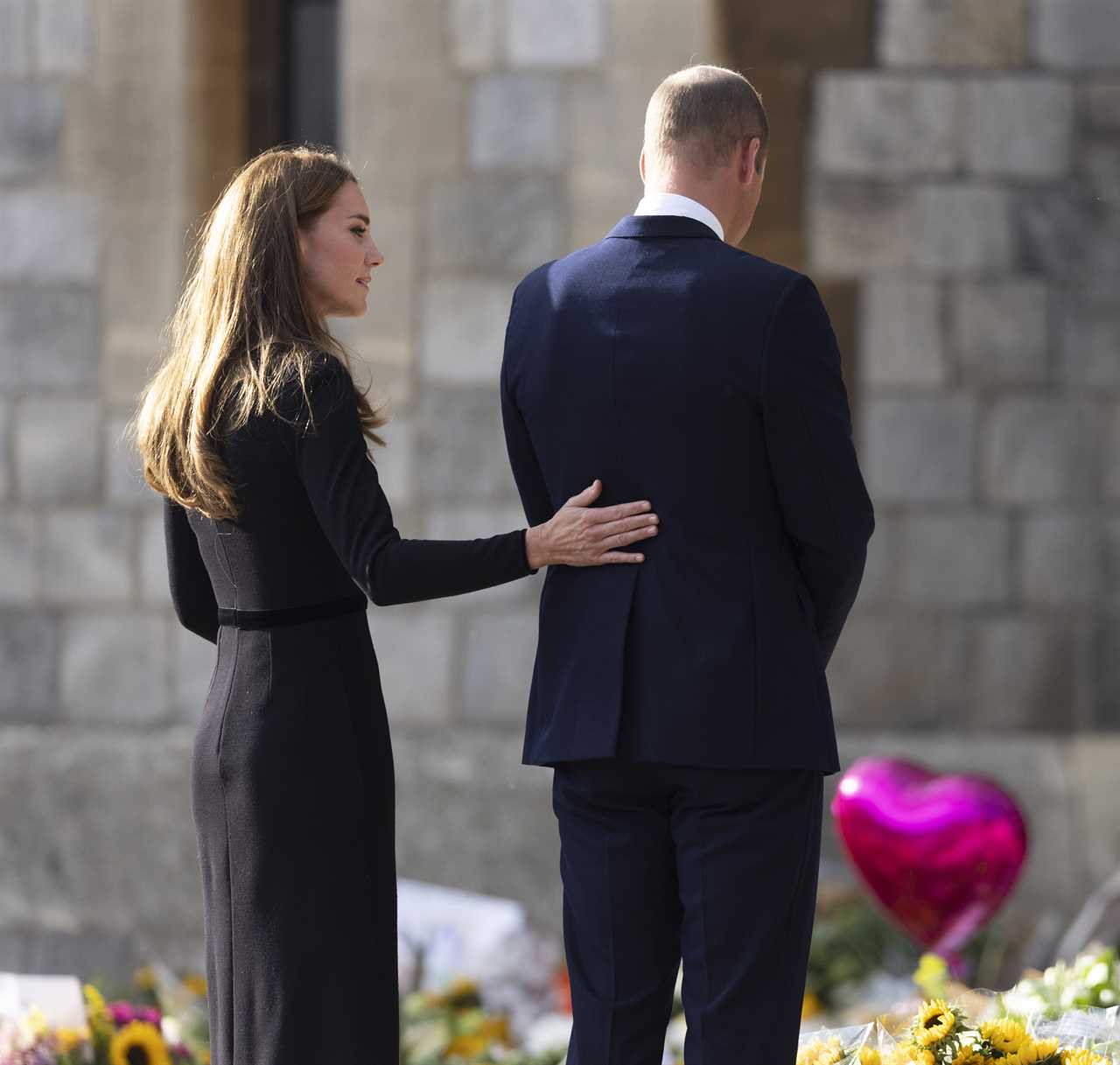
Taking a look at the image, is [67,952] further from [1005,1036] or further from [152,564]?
[1005,1036]

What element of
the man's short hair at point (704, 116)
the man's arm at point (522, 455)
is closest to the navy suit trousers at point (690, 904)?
the man's arm at point (522, 455)

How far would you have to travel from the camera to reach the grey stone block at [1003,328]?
17.3 feet

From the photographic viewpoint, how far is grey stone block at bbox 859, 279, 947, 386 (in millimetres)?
5324

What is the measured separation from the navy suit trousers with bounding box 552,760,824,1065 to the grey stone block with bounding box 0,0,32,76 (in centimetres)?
419

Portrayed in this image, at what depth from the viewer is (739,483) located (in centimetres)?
218

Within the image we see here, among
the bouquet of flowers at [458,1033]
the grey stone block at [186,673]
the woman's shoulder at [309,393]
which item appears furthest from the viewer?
the grey stone block at [186,673]

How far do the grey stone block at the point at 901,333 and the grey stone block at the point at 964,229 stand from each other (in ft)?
0.30

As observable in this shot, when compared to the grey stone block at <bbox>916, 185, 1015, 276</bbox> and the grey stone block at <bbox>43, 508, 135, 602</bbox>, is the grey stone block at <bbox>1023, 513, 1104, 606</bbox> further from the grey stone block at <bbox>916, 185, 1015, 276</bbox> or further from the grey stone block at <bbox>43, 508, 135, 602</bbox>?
the grey stone block at <bbox>43, 508, 135, 602</bbox>

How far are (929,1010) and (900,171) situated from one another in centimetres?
335

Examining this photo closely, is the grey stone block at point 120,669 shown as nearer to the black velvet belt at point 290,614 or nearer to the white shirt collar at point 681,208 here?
the black velvet belt at point 290,614

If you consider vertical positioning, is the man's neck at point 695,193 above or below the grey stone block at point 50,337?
above

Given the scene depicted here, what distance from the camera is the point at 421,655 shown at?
17.9ft

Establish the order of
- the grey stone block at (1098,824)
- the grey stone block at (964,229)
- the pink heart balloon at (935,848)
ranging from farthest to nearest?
the grey stone block at (964,229), the grey stone block at (1098,824), the pink heart balloon at (935,848)

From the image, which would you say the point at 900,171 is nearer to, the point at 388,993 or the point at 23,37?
the point at 23,37
